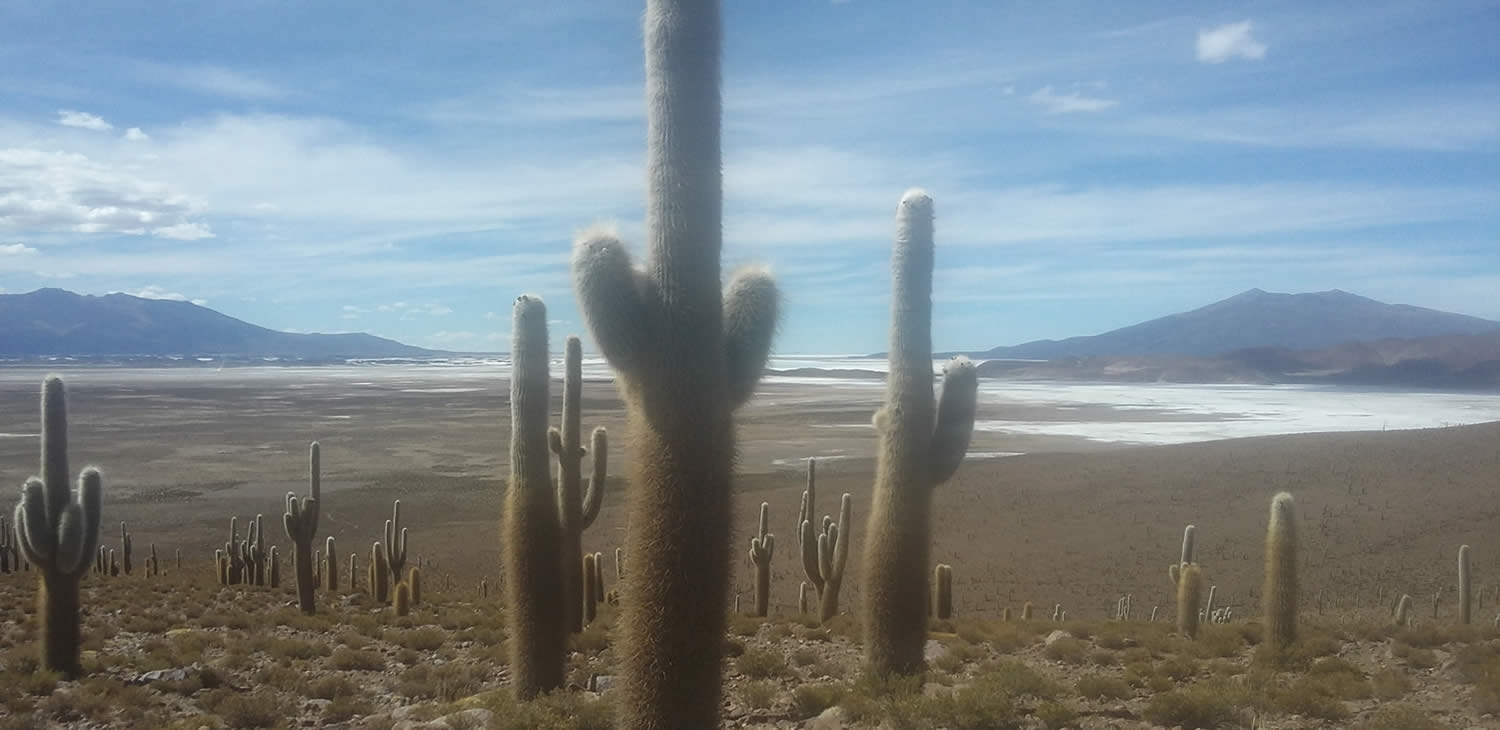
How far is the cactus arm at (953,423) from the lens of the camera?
970 cm

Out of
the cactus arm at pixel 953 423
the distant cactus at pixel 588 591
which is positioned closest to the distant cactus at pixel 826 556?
the distant cactus at pixel 588 591

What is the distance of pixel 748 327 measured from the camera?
6.26 meters

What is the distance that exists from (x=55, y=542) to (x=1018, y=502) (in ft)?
88.7

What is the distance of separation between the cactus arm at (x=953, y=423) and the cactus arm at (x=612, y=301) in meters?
4.71

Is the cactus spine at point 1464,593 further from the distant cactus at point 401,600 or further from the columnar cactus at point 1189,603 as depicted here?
the distant cactus at point 401,600

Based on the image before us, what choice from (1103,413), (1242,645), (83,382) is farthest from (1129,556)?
(83,382)

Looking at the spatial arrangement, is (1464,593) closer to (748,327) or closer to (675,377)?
(748,327)

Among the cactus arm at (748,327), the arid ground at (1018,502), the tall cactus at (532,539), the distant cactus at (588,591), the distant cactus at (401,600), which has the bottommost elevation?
the arid ground at (1018,502)

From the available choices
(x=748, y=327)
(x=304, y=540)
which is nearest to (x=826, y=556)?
(x=304, y=540)

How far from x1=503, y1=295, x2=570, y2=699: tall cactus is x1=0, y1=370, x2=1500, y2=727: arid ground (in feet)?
6.45

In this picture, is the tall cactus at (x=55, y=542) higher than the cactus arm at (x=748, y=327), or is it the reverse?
the cactus arm at (x=748, y=327)

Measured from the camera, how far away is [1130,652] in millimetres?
12430

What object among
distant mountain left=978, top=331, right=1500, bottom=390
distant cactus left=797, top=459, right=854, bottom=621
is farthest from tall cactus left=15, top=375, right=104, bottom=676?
distant mountain left=978, top=331, right=1500, bottom=390

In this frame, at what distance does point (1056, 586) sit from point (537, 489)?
54.4ft
